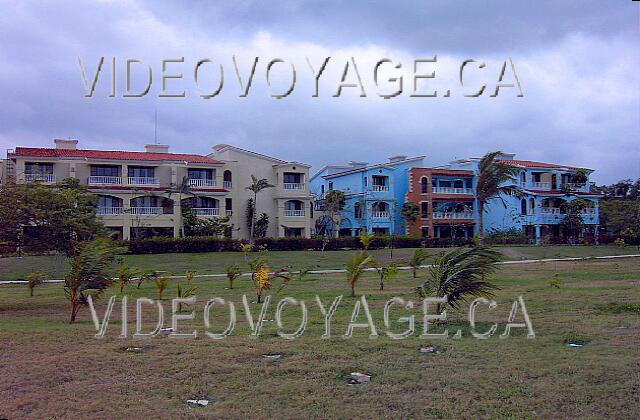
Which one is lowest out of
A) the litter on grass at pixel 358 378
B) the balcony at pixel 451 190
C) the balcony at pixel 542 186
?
the litter on grass at pixel 358 378

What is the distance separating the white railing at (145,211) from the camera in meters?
43.5

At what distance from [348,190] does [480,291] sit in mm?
44888

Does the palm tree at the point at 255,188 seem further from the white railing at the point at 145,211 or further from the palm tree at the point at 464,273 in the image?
the palm tree at the point at 464,273

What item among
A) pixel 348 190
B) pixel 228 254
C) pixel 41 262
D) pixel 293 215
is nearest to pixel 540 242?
pixel 348 190

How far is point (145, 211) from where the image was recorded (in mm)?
43875

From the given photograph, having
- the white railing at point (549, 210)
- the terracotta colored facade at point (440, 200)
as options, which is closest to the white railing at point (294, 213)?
the terracotta colored facade at point (440, 200)

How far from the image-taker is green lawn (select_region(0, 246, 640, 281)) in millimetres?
29156

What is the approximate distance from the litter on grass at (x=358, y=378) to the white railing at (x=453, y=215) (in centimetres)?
4719

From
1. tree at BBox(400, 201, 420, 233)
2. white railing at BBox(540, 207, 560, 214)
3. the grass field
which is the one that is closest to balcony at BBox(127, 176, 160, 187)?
tree at BBox(400, 201, 420, 233)

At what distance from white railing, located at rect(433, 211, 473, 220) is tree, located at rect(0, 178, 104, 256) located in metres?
40.5

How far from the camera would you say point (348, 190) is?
54.8 meters

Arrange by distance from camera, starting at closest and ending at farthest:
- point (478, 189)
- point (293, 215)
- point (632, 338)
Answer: point (632, 338) < point (478, 189) < point (293, 215)

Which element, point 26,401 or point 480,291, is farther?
point 480,291

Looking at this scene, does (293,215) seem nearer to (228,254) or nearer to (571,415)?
(228,254)
